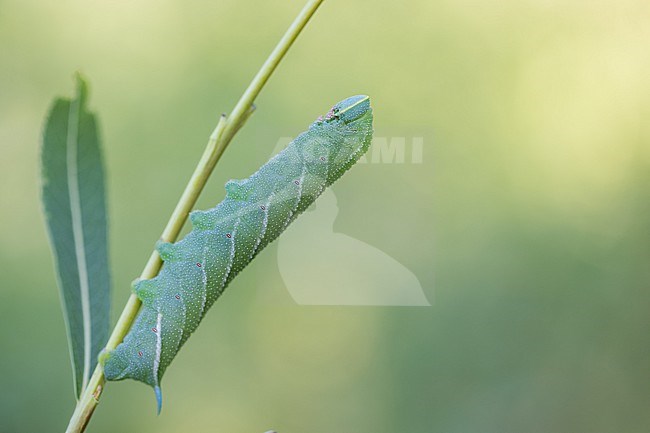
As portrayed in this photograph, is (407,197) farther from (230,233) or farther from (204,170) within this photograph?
(204,170)

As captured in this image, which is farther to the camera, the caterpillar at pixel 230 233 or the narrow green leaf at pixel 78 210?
the caterpillar at pixel 230 233

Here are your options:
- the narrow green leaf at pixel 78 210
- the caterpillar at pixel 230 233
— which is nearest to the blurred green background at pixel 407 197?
the caterpillar at pixel 230 233

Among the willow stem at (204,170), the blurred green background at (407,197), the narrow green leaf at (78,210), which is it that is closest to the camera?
the willow stem at (204,170)

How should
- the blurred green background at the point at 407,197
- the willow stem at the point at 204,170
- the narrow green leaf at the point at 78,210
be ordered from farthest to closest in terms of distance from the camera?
the blurred green background at the point at 407,197, the narrow green leaf at the point at 78,210, the willow stem at the point at 204,170

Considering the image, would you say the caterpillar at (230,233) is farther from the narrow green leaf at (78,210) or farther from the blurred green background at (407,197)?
the blurred green background at (407,197)

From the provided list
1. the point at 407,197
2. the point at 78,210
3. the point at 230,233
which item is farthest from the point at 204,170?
the point at 407,197

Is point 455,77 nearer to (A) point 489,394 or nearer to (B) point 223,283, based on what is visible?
(A) point 489,394
